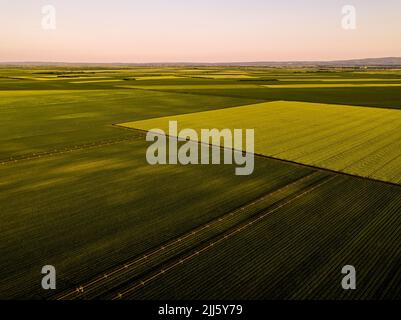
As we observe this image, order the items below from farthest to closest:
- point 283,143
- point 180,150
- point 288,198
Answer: point 283,143 < point 180,150 < point 288,198

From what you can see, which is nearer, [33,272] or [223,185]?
[33,272]

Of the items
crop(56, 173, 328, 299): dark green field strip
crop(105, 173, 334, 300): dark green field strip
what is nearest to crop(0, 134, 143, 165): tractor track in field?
crop(56, 173, 328, 299): dark green field strip

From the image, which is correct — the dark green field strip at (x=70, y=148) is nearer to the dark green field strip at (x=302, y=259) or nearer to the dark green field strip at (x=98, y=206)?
the dark green field strip at (x=98, y=206)

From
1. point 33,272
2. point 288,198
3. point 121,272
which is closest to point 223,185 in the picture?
point 288,198

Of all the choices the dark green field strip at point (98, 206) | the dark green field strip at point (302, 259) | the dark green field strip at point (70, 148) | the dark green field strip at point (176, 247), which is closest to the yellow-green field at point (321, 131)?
the dark green field strip at point (98, 206)

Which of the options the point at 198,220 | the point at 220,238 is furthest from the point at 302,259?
the point at 198,220

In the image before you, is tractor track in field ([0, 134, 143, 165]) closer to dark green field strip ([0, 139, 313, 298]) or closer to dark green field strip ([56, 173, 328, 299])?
dark green field strip ([0, 139, 313, 298])
